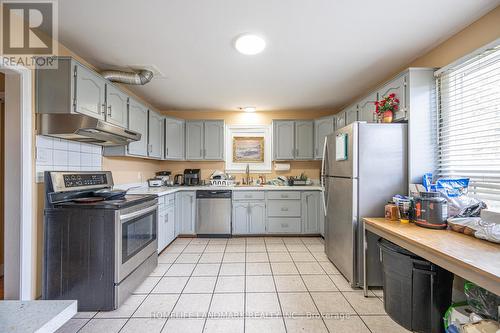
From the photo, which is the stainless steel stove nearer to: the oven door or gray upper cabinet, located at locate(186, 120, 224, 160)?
the oven door

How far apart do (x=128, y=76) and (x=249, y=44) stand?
59.9 inches

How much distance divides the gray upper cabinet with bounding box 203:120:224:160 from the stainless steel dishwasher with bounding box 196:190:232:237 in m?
0.78

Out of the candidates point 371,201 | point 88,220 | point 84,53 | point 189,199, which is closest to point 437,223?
point 371,201

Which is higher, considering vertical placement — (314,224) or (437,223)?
(437,223)

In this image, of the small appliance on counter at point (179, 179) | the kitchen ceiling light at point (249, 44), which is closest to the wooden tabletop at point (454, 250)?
the kitchen ceiling light at point (249, 44)

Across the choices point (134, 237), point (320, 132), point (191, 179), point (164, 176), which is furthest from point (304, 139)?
point (134, 237)

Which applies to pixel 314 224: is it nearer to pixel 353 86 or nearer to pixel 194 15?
pixel 353 86

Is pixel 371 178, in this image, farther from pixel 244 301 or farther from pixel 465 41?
pixel 244 301

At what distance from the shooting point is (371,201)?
2.21 metres

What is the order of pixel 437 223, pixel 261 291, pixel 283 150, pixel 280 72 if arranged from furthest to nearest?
1. pixel 283 150
2. pixel 280 72
3. pixel 261 291
4. pixel 437 223

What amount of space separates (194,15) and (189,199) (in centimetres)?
289

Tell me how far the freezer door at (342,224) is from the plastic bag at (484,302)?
2.87ft

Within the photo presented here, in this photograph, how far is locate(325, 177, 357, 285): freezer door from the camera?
223 centimetres

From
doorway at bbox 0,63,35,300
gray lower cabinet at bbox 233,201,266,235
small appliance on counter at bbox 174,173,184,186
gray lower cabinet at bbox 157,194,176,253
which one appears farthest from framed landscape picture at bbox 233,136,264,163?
doorway at bbox 0,63,35,300
